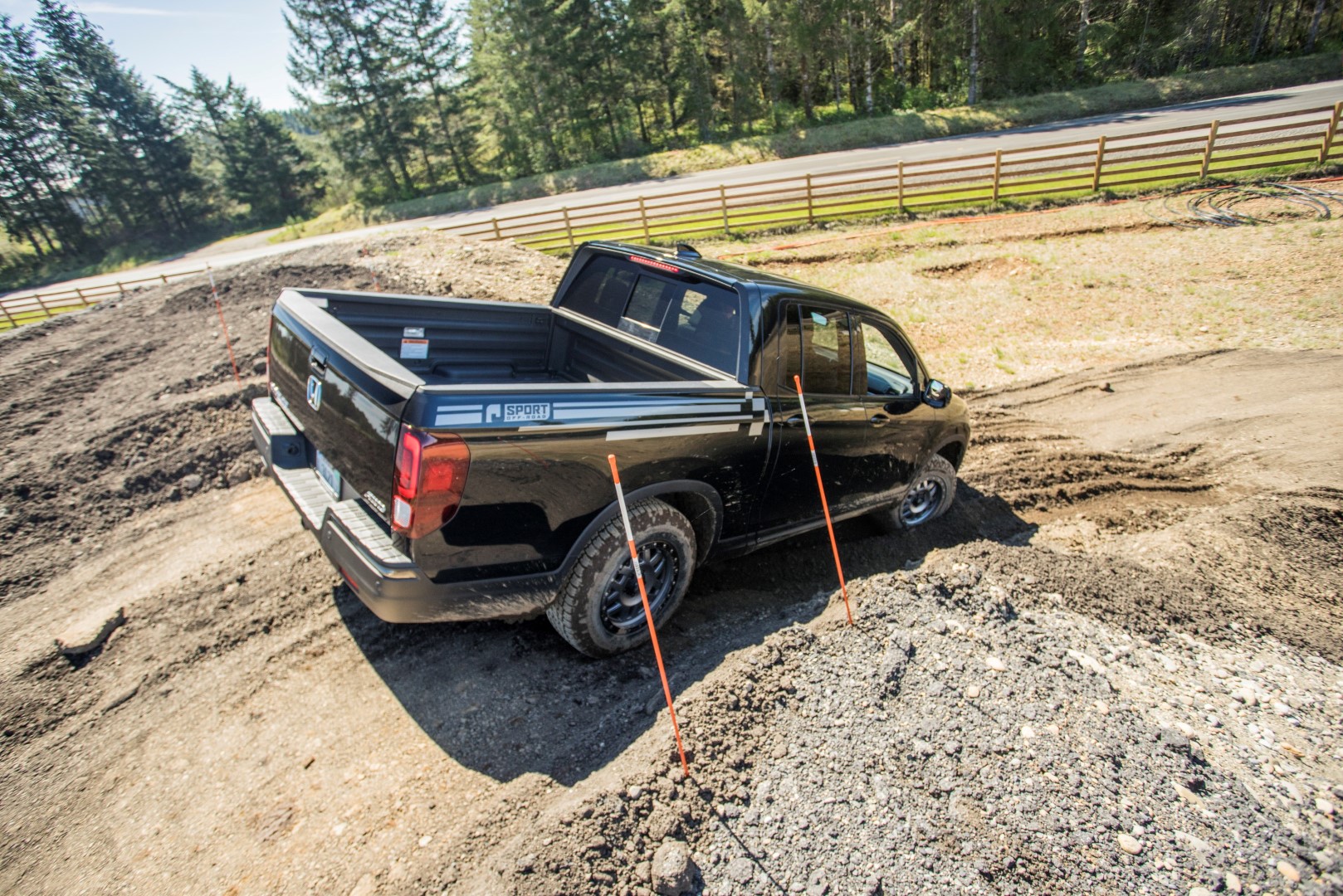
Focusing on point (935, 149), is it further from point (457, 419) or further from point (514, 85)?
point (457, 419)

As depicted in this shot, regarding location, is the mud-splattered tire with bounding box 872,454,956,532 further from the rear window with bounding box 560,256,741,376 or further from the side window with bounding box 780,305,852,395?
the rear window with bounding box 560,256,741,376

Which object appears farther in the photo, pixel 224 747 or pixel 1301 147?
pixel 1301 147

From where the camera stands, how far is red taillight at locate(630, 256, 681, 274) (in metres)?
4.28

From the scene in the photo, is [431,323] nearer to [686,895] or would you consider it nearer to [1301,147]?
[686,895]

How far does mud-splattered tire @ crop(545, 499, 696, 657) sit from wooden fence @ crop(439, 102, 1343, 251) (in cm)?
1575

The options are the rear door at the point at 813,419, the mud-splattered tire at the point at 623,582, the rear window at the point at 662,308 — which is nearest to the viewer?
the mud-splattered tire at the point at 623,582

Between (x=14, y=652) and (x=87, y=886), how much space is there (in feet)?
8.04

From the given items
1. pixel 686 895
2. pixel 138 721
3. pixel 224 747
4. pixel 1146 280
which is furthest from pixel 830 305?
pixel 1146 280

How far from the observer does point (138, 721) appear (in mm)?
3605

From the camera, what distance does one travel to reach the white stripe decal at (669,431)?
3.33 m

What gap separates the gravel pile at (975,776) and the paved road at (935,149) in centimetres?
2374

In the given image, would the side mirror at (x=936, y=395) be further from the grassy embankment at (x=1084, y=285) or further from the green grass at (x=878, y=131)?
the green grass at (x=878, y=131)

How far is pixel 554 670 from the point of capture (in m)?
3.74

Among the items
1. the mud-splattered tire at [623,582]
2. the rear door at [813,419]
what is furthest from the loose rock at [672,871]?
the rear door at [813,419]
